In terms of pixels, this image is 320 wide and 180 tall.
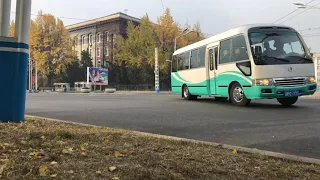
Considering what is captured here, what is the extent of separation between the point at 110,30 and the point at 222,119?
63.8 meters

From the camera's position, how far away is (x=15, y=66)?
6926mm

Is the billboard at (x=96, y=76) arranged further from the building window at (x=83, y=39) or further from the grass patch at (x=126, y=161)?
the grass patch at (x=126, y=161)

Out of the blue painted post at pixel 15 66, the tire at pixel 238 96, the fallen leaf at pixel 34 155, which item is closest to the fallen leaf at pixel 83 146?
the fallen leaf at pixel 34 155

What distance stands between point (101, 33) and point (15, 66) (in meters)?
67.5

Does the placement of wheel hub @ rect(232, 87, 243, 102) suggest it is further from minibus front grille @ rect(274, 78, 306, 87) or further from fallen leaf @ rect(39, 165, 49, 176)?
fallen leaf @ rect(39, 165, 49, 176)

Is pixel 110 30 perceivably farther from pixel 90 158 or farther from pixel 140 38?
pixel 90 158

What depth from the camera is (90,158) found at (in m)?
3.92

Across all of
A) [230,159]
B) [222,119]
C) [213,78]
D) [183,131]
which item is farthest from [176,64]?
[230,159]

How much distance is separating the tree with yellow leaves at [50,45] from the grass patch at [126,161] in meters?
54.5

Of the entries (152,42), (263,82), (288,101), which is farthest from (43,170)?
(152,42)

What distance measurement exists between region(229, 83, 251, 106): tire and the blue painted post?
8.02 meters

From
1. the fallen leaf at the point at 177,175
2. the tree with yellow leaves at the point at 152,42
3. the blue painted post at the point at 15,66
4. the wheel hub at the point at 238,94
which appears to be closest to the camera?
the fallen leaf at the point at 177,175

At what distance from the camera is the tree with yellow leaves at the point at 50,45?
2218 inches

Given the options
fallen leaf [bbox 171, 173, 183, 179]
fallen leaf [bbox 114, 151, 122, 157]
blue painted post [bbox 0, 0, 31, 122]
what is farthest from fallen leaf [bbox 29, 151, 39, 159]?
blue painted post [bbox 0, 0, 31, 122]
